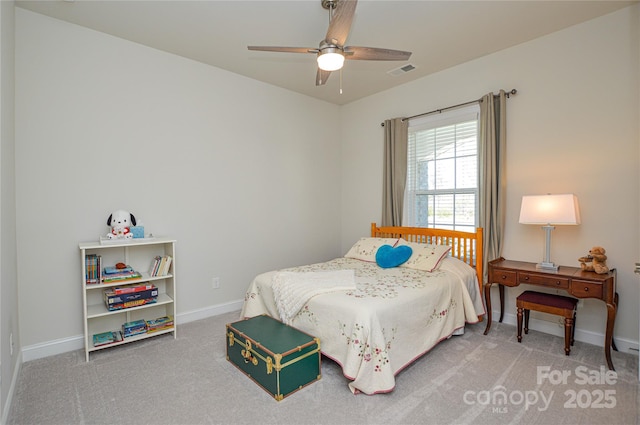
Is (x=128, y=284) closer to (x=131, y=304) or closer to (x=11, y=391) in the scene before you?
(x=131, y=304)

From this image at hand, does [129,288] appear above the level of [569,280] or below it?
below

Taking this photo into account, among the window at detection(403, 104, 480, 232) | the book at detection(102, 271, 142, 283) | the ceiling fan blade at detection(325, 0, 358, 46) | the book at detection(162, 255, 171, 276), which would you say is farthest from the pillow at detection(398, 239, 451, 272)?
the book at detection(102, 271, 142, 283)

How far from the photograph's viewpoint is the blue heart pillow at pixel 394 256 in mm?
3365

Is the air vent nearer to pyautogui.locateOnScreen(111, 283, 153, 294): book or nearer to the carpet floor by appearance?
the carpet floor

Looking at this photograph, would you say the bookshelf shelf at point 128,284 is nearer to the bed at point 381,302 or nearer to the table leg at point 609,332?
the bed at point 381,302

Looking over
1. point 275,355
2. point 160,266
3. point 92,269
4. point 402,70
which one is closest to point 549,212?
point 402,70

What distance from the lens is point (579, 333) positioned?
2885mm

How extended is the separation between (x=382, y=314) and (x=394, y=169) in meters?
2.43

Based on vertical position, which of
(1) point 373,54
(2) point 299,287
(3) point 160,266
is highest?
(1) point 373,54

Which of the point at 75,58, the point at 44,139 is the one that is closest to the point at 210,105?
the point at 75,58

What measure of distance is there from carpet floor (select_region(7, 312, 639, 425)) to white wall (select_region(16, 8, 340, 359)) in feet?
2.53

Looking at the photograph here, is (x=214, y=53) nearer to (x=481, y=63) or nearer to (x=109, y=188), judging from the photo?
(x=109, y=188)

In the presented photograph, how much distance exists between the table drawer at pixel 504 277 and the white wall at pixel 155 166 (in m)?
2.41

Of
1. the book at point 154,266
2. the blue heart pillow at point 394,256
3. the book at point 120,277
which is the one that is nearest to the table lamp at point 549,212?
the blue heart pillow at point 394,256
